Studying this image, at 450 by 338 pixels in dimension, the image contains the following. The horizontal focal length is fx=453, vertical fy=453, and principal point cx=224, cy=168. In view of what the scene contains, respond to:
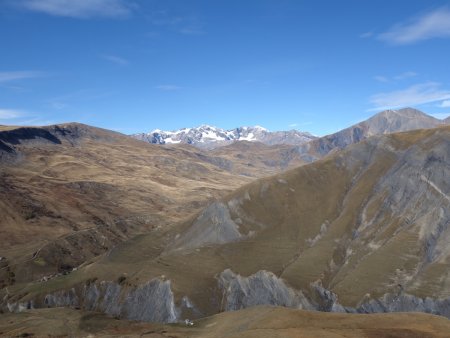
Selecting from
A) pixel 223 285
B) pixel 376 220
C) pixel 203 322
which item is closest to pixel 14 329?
pixel 203 322

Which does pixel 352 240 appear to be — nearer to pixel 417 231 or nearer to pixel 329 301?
pixel 417 231

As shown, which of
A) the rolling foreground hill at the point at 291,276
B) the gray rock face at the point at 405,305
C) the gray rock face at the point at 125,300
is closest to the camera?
the gray rock face at the point at 405,305

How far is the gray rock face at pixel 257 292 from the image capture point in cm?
16275

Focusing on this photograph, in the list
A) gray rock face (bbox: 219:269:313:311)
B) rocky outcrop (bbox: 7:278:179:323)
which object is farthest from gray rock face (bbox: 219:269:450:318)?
rocky outcrop (bbox: 7:278:179:323)

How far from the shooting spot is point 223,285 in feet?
565

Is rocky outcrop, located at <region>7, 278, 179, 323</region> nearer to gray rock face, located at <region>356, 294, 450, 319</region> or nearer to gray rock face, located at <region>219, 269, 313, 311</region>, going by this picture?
gray rock face, located at <region>219, 269, 313, 311</region>

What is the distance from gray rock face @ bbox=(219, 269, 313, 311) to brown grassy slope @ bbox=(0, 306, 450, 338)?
97.1ft

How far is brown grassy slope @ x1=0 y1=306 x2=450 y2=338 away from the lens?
103m

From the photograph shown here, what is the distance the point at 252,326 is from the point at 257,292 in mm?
56019

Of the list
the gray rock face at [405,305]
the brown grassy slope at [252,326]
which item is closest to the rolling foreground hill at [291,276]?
the gray rock face at [405,305]

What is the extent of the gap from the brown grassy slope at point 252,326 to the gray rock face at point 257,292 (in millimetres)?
29584

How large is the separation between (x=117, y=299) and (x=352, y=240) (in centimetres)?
9950

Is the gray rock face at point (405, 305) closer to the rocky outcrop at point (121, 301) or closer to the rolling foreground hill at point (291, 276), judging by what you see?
the rolling foreground hill at point (291, 276)

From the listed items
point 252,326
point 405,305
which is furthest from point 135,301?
point 405,305
